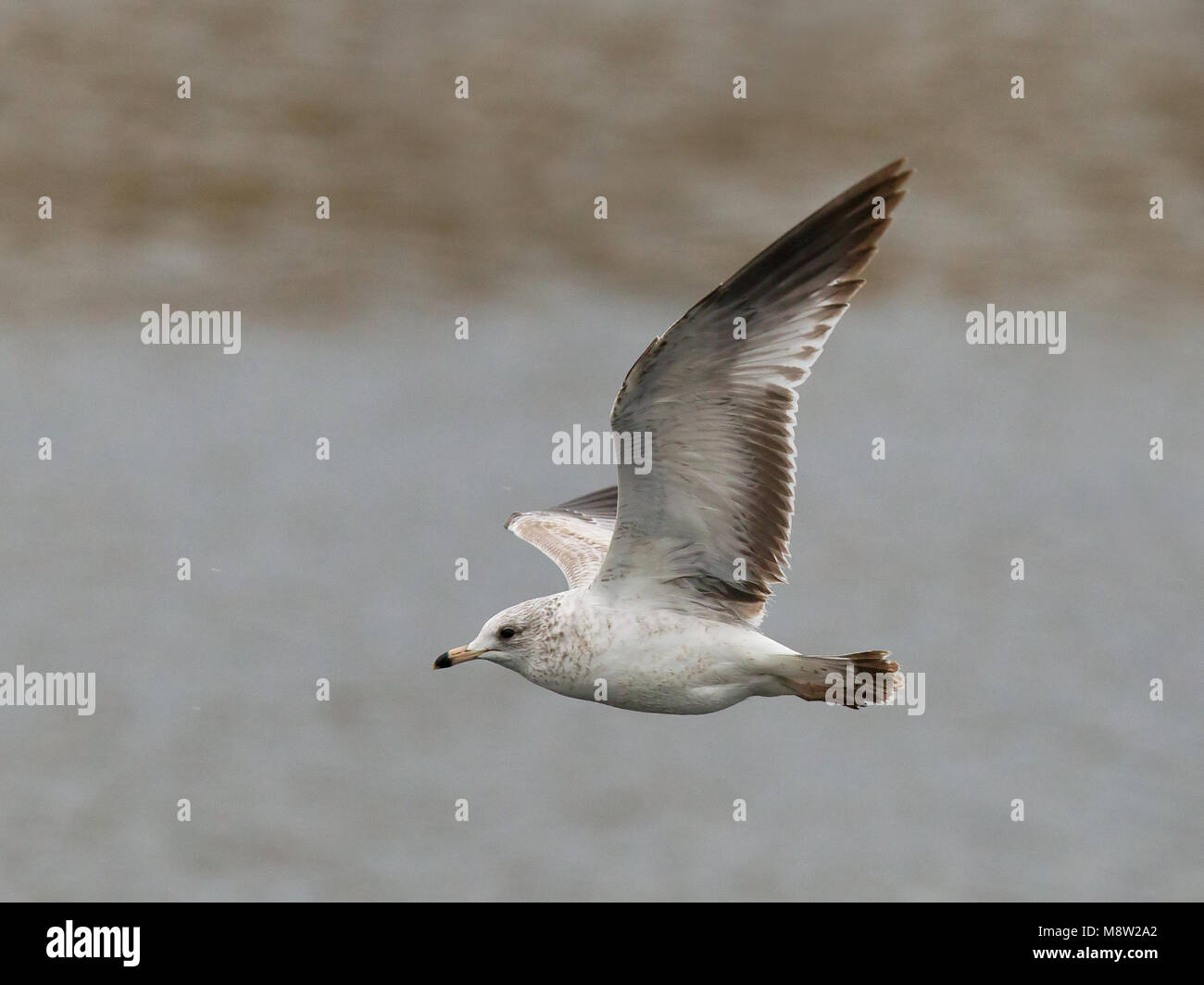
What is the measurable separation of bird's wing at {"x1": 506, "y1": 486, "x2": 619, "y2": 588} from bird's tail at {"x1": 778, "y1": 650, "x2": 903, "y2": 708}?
1597 millimetres

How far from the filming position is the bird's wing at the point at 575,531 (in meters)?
8.45

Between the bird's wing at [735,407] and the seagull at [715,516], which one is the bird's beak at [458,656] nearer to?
the seagull at [715,516]

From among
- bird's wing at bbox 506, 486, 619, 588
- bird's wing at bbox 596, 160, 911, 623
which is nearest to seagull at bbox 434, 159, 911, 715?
bird's wing at bbox 596, 160, 911, 623

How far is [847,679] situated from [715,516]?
0.74 meters

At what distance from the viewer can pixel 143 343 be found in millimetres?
25172

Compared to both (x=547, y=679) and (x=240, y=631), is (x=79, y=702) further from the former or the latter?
(x=547, y=679)

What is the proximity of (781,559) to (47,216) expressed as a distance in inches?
771

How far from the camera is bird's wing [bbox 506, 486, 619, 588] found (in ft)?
27.7

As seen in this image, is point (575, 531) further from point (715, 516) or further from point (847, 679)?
point (847, 679)

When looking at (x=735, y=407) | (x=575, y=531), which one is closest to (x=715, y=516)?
(x=735, y=407)

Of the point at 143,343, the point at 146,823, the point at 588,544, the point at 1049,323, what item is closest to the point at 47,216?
the point at 143,343

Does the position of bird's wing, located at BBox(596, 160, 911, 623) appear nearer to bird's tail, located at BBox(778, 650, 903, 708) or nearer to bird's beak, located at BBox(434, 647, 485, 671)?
bird's tail, located at BBox(778, 650, 903, 708)

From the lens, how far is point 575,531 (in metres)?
8.93

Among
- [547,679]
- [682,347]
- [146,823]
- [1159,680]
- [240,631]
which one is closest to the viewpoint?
[682,347]
